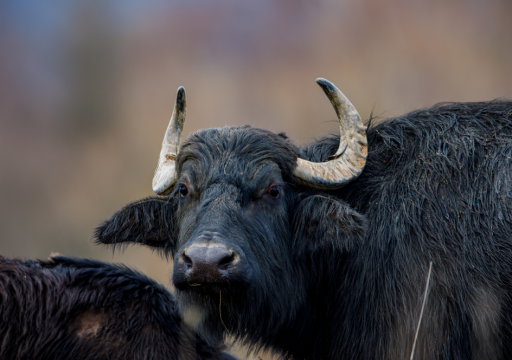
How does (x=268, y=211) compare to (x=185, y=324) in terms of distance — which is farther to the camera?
(x=268, y=211)

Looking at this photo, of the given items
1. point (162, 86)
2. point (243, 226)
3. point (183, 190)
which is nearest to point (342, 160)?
point (243, 226)

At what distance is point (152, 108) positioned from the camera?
11828mm

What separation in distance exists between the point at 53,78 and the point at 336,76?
7.72 m

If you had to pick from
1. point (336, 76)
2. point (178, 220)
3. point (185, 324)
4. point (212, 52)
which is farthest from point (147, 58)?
point (185, 324)

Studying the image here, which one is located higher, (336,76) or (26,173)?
(336,76)

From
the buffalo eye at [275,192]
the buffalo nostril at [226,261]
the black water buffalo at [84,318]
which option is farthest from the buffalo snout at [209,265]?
the buffalo eye at [275,192]

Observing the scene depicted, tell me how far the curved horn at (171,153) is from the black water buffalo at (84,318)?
1.04 metres

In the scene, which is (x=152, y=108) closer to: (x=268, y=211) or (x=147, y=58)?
(x=147, y=58)

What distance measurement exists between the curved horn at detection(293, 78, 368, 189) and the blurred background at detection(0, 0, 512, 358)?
614 cm

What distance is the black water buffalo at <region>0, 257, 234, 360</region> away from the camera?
3057 mm

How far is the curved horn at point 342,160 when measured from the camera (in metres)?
3.97

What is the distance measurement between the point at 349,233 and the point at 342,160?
0.71 meters

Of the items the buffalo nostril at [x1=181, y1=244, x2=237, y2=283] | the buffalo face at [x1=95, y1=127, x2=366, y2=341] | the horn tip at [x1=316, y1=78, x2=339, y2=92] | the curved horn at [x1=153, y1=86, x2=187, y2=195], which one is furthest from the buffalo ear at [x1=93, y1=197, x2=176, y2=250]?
the horn tip at [x1=316, y1=78, x2=339, y2=92]

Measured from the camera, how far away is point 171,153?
15.2ft
